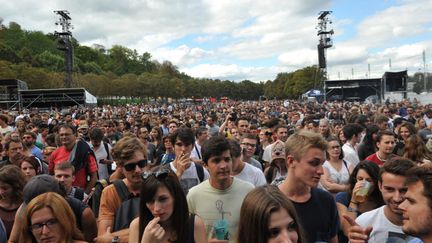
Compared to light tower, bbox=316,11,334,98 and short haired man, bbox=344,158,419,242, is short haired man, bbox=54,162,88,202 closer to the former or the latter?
short haired man, bbox=344,158,419,242

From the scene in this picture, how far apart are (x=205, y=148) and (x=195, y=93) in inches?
3741

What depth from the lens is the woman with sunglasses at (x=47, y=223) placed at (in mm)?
2676

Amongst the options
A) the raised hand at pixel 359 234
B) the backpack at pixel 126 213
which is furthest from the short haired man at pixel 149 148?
the raised hand at pixel 359 234

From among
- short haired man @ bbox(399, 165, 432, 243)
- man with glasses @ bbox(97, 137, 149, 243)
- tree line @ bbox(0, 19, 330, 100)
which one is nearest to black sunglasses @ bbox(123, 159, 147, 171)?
man with glasses @ bbox(97, 137, 149, 243)

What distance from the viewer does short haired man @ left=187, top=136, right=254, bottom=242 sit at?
128 inches

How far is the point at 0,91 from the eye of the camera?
1276 inches

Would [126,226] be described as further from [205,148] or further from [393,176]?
[393,176]

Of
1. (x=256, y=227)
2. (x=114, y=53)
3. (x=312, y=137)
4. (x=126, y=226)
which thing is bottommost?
(x=126, y=226)

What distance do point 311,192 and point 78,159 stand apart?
3975 millimetres

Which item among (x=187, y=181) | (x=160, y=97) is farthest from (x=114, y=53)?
(x=187, y=181)

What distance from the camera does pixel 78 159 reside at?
585 centimetres

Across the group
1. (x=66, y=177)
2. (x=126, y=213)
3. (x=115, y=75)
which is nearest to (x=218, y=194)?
(x=126, y=213)

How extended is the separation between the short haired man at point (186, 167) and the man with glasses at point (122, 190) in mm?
730

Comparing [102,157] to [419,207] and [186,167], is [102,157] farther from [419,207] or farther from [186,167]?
[419,207]
